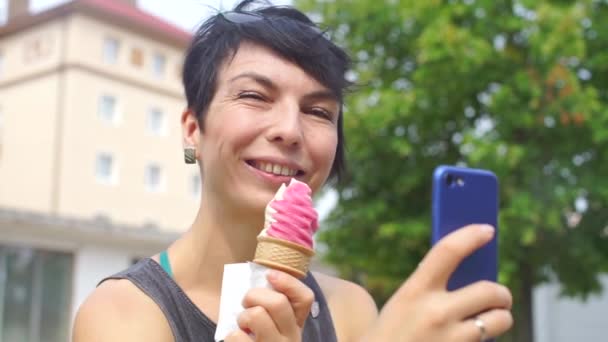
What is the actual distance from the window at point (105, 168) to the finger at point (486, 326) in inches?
1260

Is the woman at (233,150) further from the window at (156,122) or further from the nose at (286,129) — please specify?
the window at (156,122)

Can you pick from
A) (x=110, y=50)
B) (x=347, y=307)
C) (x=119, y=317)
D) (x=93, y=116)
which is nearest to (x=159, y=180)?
(x=93, y=116)

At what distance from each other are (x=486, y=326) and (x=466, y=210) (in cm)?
17

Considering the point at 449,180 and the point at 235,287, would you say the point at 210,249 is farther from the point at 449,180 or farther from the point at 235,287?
the point at 449,180

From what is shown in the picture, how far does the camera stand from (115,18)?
108 ft

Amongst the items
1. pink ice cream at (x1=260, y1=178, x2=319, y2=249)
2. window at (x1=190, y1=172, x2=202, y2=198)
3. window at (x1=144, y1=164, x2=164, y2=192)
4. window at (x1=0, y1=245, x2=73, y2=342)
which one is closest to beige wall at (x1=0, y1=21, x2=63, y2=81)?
window at (x1=144, y1=164, x2=164, y2=192)

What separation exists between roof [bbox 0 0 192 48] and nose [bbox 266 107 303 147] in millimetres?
29367

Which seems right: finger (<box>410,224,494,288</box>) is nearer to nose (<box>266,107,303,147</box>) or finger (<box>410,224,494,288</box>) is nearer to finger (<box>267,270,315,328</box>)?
finger (<box>267,270,315,328</box>)

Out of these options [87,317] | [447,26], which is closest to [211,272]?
[87,317]

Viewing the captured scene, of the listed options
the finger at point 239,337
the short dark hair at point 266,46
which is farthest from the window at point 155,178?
the finger at point 239,337

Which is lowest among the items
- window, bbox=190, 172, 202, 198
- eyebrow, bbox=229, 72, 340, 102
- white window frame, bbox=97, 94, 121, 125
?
eyebrow, bbox=229, 72, 340, 102

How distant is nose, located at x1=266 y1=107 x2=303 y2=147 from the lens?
1.69m

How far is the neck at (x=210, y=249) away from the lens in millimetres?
1889

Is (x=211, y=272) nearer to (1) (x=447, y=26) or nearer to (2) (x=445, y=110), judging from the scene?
(1) (x=447, y=26)
